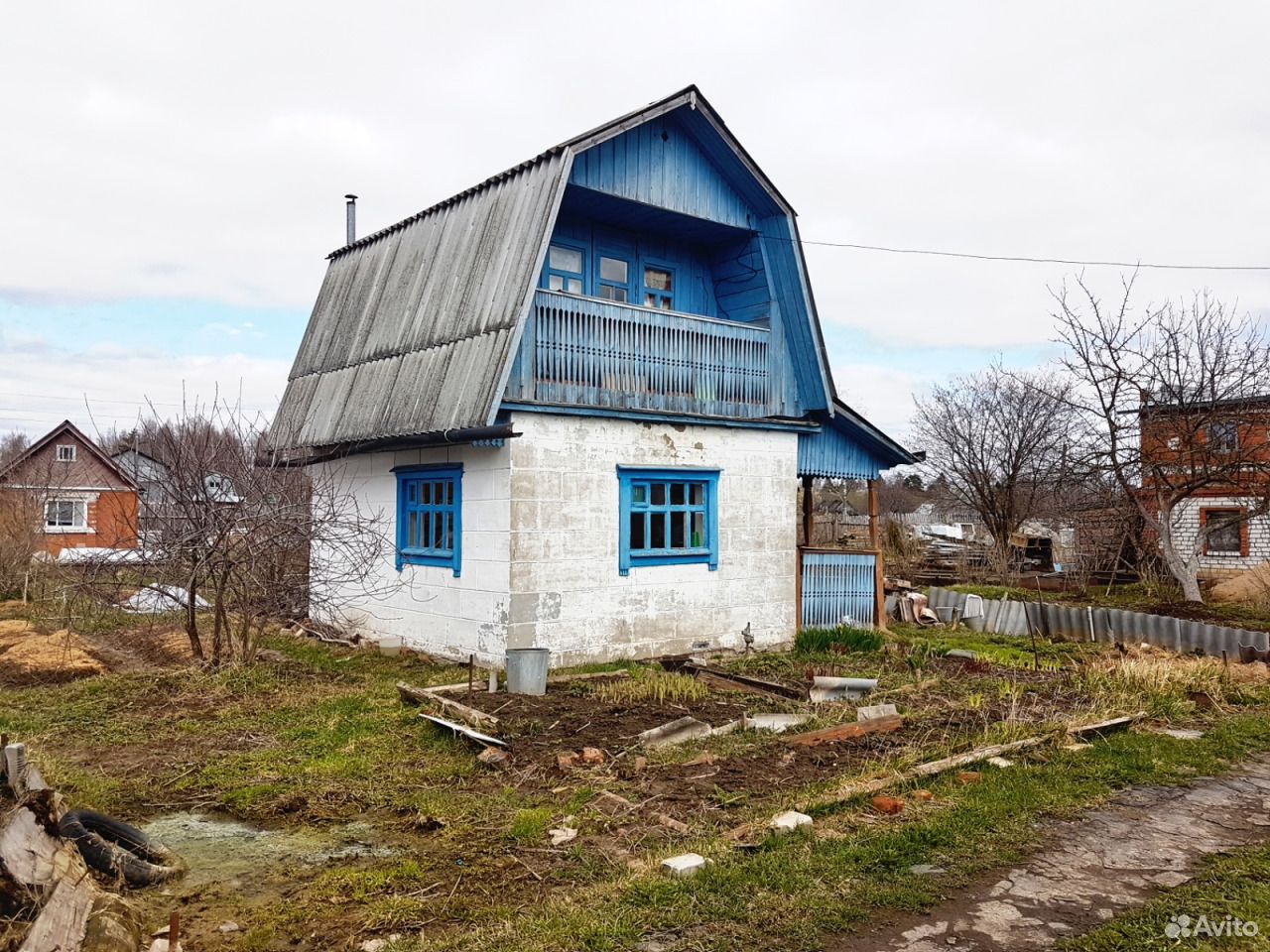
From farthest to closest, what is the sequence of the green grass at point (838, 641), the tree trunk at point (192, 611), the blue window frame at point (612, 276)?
the blue window frame at point (612, 276) < the green grass at point (838, 641) < the tree trunk at point (192, 611)

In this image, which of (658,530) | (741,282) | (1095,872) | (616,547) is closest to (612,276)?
(741,282)

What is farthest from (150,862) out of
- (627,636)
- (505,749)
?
(627,636)

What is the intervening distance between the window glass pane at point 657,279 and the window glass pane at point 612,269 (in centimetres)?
40

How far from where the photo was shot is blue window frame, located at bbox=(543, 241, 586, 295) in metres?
12.8

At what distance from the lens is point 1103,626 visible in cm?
1555

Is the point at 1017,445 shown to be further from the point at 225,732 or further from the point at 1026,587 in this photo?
the point at 225,732

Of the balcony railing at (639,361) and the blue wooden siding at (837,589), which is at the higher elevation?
the balcony railing at (639,361)

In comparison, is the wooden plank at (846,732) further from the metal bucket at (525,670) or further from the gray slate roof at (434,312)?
the gray slate roof at (434,312)

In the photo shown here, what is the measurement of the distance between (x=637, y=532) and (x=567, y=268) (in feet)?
12.5

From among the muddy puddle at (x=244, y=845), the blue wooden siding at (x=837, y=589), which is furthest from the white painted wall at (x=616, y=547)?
the muddy puddle at (x=244, y=845)

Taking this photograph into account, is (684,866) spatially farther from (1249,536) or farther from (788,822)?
(1249,536)

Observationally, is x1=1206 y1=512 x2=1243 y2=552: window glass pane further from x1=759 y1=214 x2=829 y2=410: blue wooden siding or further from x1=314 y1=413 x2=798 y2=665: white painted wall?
x1=314 y1=413 x2=798 y2=665: white painted wall

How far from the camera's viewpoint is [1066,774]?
267 inches

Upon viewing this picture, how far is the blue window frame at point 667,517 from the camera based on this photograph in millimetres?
12023
